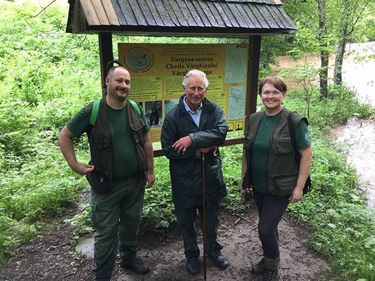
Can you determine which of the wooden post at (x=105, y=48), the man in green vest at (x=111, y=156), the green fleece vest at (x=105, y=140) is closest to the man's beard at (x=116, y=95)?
the man in green vest at (x=111, y=156)

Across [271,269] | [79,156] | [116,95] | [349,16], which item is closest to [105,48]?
[116,95]

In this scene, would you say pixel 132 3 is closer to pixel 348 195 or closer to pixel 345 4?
pixel 348 195

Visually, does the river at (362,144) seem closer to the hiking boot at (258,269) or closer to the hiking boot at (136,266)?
the hiking boot at (258,269)

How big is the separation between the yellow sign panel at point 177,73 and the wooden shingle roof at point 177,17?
258 mm

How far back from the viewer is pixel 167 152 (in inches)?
124

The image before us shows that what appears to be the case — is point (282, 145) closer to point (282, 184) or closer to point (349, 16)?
point (282, 184)

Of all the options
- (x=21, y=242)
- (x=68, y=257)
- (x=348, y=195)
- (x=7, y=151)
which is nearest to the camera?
(x=68, y=257)

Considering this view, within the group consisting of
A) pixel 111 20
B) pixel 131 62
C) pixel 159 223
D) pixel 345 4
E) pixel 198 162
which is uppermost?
pixel 345 4

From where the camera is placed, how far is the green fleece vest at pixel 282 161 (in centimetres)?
294

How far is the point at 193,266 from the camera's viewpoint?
3525 mm

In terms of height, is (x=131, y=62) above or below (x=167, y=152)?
above

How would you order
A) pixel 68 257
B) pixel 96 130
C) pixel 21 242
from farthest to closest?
pixel 21 242, pixel 68 257, pixel 96 130

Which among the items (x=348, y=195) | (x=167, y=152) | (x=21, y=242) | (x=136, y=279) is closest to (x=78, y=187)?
(x=21, y=242)

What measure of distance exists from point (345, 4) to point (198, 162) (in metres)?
11.6
